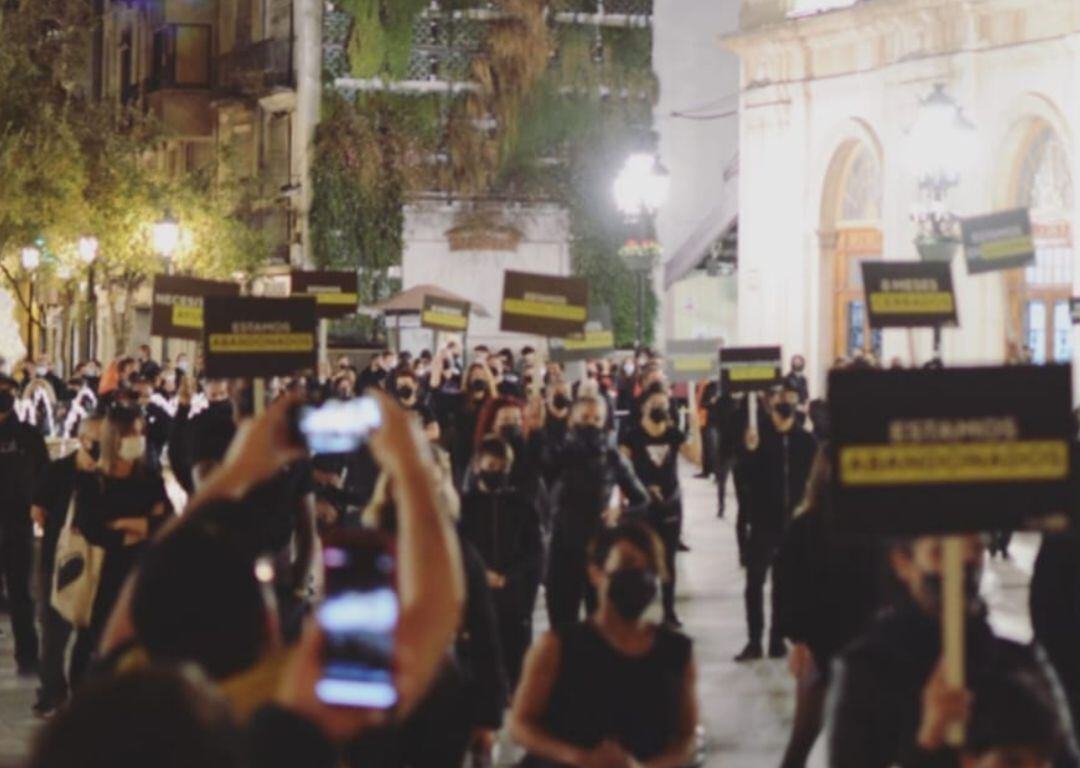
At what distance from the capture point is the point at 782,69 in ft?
122

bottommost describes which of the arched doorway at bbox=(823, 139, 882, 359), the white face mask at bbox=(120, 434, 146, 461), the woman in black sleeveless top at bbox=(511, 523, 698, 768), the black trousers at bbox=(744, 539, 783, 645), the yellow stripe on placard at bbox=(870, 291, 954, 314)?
the black trousers at bbox=(744, 539, 783, 645)

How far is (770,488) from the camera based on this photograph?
52.4 feet

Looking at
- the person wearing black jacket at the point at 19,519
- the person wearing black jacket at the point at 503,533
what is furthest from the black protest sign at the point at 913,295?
the person wearing black jacket at the point at 19,519

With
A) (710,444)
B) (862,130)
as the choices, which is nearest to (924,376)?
(710,444)

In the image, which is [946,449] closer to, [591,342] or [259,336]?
[259,336]

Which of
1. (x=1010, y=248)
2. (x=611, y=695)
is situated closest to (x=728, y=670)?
(x=1010, y=248)

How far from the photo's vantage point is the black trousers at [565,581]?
44.5ft

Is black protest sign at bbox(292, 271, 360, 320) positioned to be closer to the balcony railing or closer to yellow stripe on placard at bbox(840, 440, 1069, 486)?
yellow stripe on placard at bbox(840, 440, 1069, 486)

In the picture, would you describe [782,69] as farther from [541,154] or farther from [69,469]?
[69,469]

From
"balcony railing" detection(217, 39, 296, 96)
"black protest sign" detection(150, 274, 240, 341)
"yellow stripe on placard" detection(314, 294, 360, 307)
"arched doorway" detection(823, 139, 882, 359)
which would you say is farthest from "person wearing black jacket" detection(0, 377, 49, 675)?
"balcony railing" detection(217, 39, 296, 96)

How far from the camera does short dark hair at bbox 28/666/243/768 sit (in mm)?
3061

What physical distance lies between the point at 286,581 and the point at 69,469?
185 centimetres

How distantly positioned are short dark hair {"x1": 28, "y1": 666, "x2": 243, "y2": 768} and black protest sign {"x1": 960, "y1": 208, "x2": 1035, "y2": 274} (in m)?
17.2

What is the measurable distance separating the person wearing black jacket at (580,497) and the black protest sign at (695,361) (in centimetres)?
893
